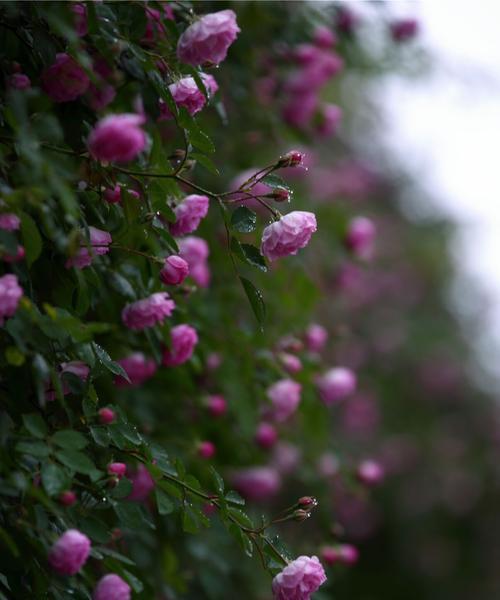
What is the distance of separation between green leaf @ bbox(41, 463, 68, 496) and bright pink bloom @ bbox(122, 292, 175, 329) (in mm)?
344

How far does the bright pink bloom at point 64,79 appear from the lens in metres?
1.22

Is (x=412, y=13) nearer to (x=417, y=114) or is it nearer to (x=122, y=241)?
(x=122, y=241)

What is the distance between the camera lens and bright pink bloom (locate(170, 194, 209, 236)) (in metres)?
1.28

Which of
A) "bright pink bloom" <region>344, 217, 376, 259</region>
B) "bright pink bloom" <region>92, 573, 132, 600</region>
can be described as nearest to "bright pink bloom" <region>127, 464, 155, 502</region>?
"bright pink bloom" <region>92, 573, 132, 600</region>

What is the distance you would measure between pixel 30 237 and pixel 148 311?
1.03ft

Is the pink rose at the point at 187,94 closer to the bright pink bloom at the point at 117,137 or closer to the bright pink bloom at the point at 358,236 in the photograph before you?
the bright pink bloom at the point at 117,137

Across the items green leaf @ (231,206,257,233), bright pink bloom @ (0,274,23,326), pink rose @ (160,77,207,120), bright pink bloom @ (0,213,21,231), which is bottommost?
green leaf @ (231,206,257,233)

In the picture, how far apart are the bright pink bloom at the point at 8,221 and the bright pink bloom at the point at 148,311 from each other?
348mm

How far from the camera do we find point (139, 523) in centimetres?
124

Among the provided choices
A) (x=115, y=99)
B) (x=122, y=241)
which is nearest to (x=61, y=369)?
(x=122, y=241)

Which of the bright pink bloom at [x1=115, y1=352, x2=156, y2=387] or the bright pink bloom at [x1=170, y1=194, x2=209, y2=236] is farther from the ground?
the bright pink bloom at [x1=170, y1=194, x2=209, y2=236]

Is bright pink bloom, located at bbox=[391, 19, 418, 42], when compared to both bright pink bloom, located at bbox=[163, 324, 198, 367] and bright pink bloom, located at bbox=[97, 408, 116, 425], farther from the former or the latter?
bright pink bloom, located at bbox=[97, 408, 116, 425]

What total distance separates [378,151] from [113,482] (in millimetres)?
4053

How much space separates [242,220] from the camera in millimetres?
1226
